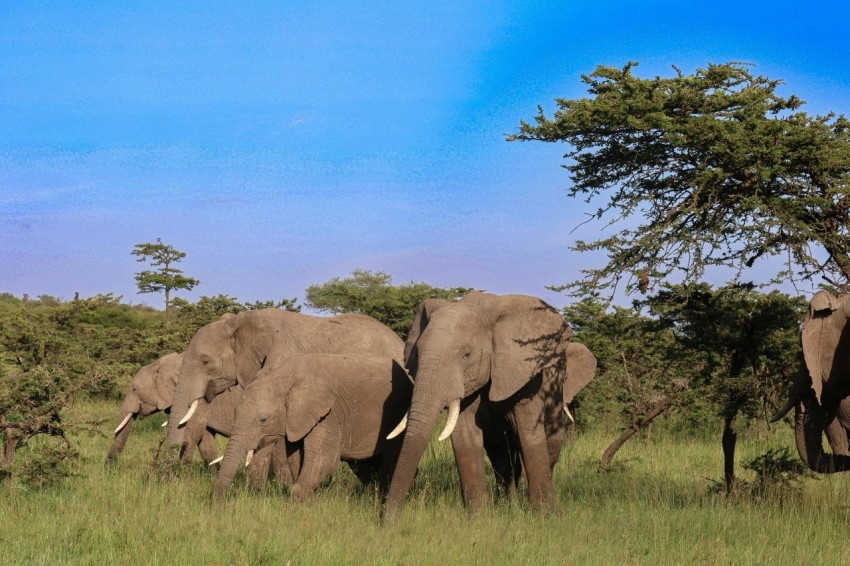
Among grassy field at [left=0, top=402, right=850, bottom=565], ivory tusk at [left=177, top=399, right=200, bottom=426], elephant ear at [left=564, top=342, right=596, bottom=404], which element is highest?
elephant ear at [left=564, top=342, right=596, bottom=404]

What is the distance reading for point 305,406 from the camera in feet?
33.9

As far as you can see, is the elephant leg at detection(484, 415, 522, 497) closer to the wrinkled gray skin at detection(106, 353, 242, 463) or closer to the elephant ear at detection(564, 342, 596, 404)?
the elephant ear at detection(564, 342, 596, 404)

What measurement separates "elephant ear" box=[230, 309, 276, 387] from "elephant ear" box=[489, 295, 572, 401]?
3910mm

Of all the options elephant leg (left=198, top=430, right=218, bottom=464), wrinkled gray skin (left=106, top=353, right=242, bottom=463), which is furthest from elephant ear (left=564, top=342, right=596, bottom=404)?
elephant leg (left=198, top=430, right=218, bottom=464)

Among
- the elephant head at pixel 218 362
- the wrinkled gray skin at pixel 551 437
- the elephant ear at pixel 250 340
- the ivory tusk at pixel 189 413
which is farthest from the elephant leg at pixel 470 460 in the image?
the ivory tusk at pixel 189 413

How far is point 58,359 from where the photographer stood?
66.3ft

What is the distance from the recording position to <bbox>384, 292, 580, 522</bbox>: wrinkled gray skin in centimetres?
916

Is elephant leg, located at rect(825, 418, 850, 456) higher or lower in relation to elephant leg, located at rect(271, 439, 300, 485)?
higher

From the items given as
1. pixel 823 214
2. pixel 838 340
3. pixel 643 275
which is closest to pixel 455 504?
pixel 643 275

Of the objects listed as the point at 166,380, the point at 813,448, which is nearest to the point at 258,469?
the point at 166,380

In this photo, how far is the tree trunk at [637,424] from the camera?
49.1 ft

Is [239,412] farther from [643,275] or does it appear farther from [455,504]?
[643,275]

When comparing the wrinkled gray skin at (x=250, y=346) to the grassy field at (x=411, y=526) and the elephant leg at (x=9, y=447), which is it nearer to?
the grassy field at (x=411, y=526)

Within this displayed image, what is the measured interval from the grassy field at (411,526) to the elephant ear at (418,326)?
1.37 meters
